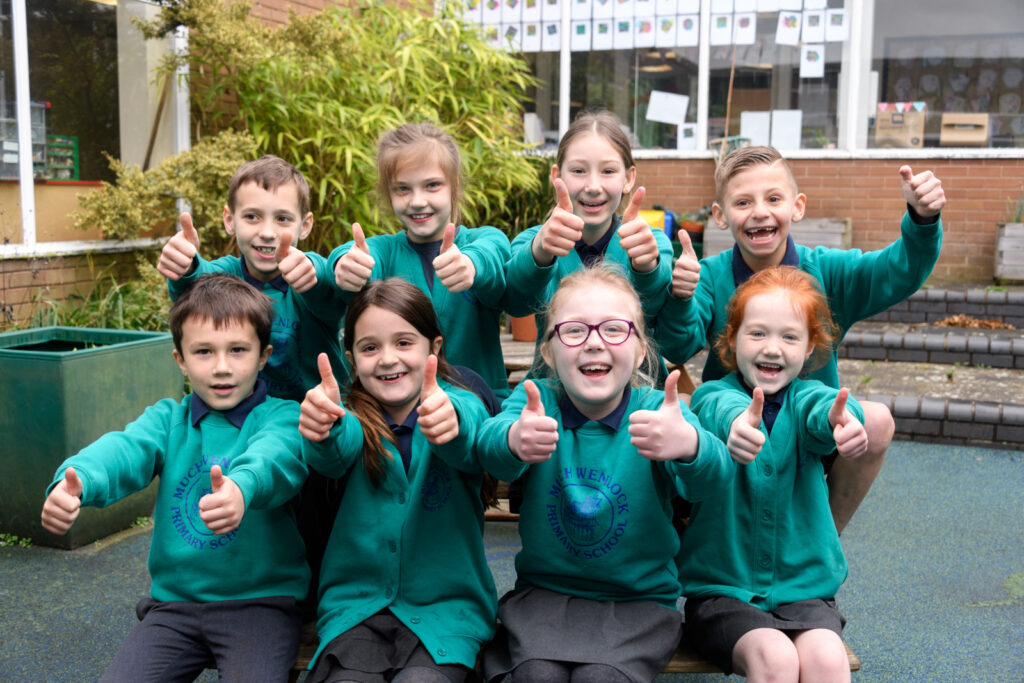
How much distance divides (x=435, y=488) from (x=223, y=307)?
691mm

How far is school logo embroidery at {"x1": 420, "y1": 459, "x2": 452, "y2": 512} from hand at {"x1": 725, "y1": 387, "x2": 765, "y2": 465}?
686 millimetres

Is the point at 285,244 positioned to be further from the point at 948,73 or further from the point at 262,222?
the point at 948,73

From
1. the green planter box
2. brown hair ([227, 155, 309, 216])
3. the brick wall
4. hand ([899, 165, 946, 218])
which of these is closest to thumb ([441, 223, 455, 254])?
brown hair ([227, 155, 309, 216])

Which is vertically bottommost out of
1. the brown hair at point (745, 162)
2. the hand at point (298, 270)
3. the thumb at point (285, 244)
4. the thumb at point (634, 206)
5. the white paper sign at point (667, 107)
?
the hand at point (298, 270)

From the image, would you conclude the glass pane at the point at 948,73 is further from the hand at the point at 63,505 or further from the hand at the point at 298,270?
the hand at the point at 63,505

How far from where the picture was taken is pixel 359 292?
2.27 metres

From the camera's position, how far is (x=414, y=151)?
2586mm

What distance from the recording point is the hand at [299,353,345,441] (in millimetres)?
1896

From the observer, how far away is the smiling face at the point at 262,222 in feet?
8.83

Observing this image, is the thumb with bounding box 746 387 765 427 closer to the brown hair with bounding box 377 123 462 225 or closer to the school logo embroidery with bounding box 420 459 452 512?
the school logo embroidery with bounding box 420 459 452 512

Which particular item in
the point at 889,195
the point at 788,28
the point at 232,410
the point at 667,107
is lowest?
the point at 232,410

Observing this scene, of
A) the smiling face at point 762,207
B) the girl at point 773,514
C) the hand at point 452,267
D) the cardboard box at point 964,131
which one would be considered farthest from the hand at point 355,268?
the cardboard box at point 964,131

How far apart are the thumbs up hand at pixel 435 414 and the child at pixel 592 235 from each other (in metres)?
0.57

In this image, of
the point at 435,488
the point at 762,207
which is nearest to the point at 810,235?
the point at 762,207
